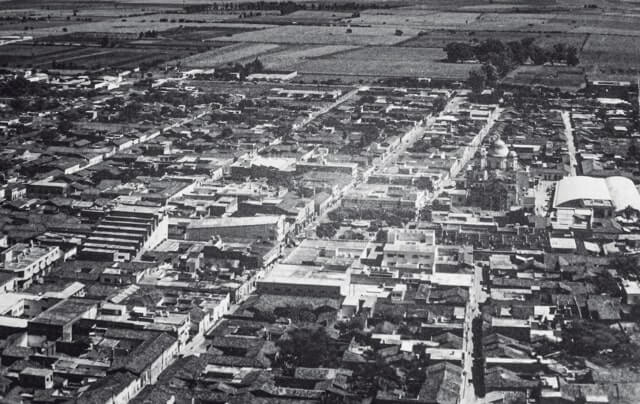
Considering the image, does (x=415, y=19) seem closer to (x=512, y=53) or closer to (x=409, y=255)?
(x=512, y=53)

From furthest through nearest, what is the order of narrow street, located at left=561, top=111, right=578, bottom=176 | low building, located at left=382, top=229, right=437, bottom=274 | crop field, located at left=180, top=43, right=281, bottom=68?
1. crop field, located at left=180, top=43, right=281, bottom=68
2. narrow street, located at left=561, top=111, right=578, bottom=176
3. low building, located at left=382, top=229, right=437, bottom=274

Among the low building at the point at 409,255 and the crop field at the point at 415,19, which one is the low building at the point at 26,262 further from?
the crop field at the point at 415,19

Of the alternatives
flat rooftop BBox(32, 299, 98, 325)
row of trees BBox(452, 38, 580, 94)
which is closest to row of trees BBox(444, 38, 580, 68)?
row of trees BBox(452, 38, 580, 94)

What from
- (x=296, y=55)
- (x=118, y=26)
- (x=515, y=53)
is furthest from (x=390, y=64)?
(x=118, y=26)

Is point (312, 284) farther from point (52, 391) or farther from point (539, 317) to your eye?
point (52, 391)

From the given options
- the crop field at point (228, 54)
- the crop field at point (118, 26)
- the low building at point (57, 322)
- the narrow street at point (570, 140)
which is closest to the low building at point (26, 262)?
the low building at point (57, 322)

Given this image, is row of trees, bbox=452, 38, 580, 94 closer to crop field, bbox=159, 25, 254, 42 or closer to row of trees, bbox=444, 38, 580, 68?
row of trees, bbox=444, 38, 580, 68

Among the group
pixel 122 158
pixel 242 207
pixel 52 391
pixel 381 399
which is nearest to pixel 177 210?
pixel 242 207
